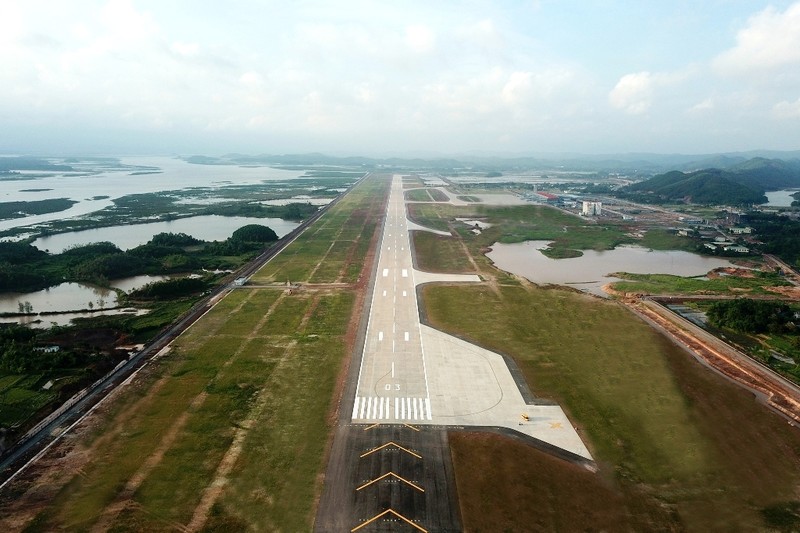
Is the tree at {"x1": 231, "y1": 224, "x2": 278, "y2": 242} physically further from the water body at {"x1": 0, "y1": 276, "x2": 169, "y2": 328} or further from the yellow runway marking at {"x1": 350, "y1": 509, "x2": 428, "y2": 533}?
the yellow runway marking at {"x1": 350, "y1": 509, "x2": 428, "y2": 533}

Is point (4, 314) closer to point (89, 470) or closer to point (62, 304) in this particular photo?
point (62, 304)

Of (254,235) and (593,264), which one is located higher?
(254,235)

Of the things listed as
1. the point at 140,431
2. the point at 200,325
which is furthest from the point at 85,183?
the point at 140,431

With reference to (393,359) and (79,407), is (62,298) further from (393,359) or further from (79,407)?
(393,359)

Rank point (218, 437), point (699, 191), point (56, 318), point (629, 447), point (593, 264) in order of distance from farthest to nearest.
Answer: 1. point (699, 191)
2. point (593, 264)
3. point (56, 318)
4. point (218, 437)
5. point (629, 447)

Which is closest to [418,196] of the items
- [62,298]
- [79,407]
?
[62,298]
